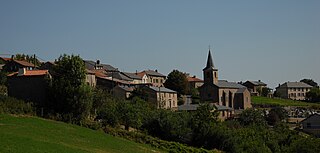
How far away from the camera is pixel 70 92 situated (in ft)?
174

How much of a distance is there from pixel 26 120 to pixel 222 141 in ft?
88.4

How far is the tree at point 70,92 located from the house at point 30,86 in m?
1.62

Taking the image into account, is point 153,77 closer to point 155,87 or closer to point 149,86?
point 155,87

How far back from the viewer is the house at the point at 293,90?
184 metres

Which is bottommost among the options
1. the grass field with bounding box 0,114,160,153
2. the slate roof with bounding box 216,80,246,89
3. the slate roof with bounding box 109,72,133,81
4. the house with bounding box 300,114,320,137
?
the house with bounding box 300,114,320,137

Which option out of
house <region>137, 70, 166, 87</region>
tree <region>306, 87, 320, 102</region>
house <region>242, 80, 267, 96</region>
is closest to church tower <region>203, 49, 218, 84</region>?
house <region>137, 70, 166, 87</region>

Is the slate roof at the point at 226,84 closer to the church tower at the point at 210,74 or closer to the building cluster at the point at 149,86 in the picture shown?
the building cluster at the point at 149,86

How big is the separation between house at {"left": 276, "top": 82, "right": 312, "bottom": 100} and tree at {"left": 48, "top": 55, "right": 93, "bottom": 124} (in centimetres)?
13977

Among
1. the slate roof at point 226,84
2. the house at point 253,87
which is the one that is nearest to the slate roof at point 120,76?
the slate roof at point 226,84

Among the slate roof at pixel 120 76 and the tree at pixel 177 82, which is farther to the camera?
the tree at pixel 177 82

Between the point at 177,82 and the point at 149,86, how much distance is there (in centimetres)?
2211

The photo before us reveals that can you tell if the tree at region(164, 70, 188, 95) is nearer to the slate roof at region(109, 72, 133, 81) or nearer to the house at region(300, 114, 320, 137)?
the slate roof at region(109, 72, 133, 81)

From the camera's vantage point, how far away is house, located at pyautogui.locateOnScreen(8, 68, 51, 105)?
55562 mm

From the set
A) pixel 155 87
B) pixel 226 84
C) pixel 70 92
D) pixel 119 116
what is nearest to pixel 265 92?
pixel 226 84
